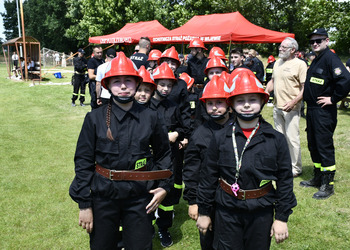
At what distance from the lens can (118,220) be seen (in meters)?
2.72

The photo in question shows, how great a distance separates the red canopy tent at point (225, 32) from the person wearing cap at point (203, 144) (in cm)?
1016

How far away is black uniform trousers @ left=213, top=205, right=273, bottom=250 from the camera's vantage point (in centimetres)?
256

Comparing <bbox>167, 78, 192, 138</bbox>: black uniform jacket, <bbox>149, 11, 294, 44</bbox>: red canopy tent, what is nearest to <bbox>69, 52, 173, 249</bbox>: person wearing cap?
<bbox>167, 78, 192, 138</bbox>: black uniform jacket

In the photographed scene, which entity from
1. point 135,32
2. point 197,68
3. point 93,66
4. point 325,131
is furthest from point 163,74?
point 135,32

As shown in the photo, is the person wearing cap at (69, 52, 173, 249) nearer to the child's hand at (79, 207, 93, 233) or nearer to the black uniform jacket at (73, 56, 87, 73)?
the child's hand at (79, 207, 93, 233)

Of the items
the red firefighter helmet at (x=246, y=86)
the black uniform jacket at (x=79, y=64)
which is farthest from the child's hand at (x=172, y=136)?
the black uniform jacket at (x=79, y=64)

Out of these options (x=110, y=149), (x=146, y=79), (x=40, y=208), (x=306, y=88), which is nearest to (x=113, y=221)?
(x=110, y=149)

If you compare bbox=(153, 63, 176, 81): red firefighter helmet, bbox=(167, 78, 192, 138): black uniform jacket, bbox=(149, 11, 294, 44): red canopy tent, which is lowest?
bbox=(167, 78, 192, 138): black uniform jacket

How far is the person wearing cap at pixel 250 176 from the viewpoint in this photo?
2.53 metres

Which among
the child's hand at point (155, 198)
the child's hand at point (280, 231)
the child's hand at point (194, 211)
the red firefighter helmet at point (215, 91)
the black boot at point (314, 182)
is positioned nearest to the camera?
the child's hand at point (280, 231)

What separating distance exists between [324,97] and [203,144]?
2961 millimetres

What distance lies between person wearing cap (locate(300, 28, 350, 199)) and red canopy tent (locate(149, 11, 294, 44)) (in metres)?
8.01

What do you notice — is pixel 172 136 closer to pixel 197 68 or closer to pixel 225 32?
pixel 197 68

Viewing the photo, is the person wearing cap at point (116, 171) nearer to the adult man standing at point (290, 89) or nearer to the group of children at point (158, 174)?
the group of children at point (158, 174)
